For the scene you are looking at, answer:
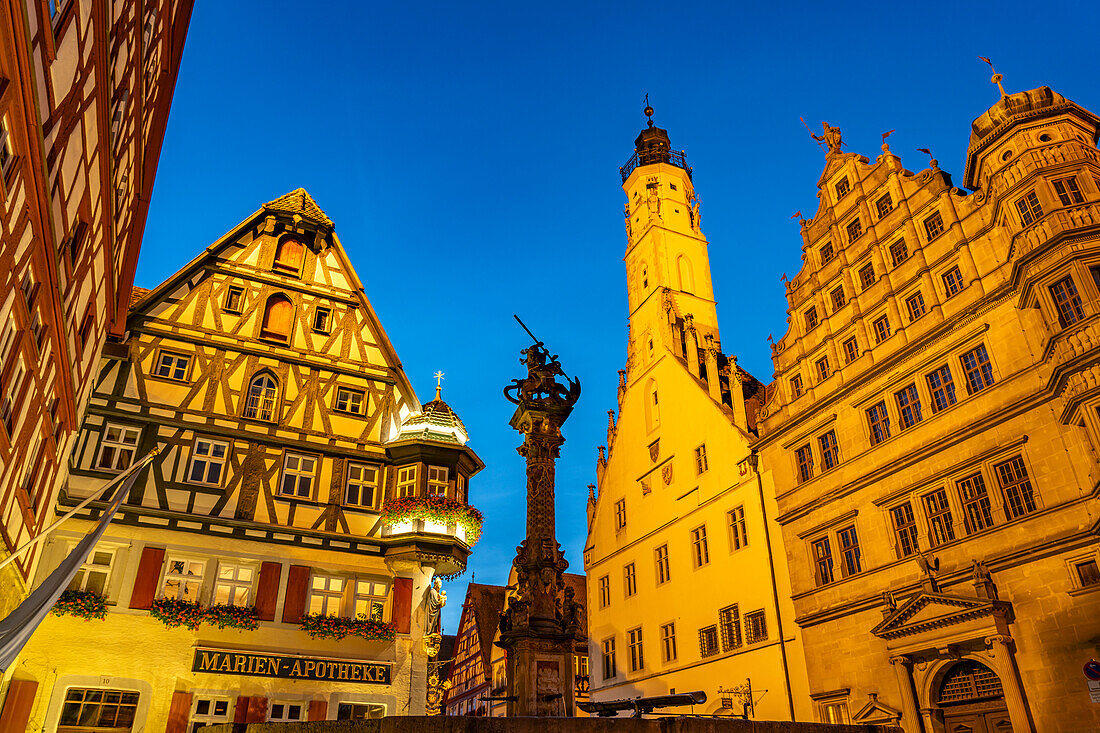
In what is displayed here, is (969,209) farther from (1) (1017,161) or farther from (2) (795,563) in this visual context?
(2) (795,563)

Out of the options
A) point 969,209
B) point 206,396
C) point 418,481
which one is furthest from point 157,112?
point 969,209

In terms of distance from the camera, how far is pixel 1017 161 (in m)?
18.8

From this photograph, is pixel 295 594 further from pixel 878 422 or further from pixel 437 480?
pixel 878 422

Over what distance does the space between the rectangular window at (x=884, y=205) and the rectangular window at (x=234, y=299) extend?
2074 centimetres

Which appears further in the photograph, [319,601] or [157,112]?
[319,601]

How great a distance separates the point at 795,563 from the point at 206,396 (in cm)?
Result: 1850

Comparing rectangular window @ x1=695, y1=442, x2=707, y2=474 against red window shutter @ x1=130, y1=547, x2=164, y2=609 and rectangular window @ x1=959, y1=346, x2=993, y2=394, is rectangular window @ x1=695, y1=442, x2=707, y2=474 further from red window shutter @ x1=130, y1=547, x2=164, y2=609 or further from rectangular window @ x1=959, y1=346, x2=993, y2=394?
red window shutter @ x1=130, y1=547, x2=164, y2=609

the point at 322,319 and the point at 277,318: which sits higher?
the point at 322,319

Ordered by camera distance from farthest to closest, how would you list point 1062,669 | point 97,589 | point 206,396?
point 206,396 < point 97,589 < point 1062,669

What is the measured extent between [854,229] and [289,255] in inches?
754

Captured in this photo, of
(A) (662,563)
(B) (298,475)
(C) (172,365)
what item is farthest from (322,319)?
(A) (662,563)

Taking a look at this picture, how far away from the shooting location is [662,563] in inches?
1168

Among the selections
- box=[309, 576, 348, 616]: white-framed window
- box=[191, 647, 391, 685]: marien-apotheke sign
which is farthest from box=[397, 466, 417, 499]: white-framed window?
box=[191, 647, 391, 685]: marien-apotheke sign

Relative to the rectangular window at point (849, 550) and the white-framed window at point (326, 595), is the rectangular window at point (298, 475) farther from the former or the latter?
the rectangular window at point (849, 550)
